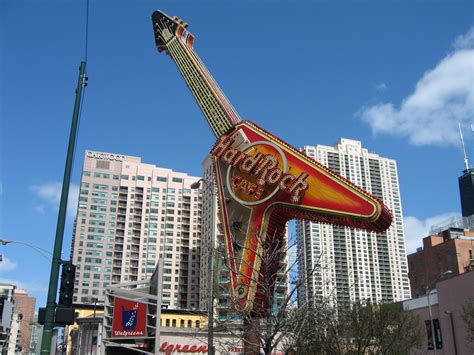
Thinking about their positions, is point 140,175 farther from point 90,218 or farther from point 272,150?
point 272,150

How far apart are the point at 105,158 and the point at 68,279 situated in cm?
14753

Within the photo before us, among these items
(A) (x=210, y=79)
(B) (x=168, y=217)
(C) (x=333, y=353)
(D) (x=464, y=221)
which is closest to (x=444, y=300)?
(C) (x=333, y=353)

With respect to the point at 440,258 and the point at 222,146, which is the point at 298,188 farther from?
the point at 440,258

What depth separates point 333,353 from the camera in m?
40.6

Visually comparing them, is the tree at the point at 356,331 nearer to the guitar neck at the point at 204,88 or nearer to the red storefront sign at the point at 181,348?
the red storefront sign at the point at 181,348

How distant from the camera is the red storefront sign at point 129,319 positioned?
25.8 metres

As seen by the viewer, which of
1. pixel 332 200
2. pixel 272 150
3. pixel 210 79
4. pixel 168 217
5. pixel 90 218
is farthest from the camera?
pixel 168 217

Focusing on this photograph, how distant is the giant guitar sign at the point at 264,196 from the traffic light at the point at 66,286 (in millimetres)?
19991

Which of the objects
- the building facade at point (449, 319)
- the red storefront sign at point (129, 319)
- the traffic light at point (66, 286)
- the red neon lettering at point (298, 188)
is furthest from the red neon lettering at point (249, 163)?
the traffic light at point (66, 286)

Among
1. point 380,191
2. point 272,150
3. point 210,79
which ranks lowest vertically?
point 272,150

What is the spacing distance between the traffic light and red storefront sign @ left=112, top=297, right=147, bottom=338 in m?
10.1

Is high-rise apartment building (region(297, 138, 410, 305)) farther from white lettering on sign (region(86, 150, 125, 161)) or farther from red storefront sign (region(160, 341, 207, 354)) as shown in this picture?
red storefront sign (region(160, 341, 207, 354))

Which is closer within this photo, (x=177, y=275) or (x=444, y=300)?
(x=444, y=300)

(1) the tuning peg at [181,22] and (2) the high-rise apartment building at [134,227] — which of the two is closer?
(1) the tuning peg at [181,22]
